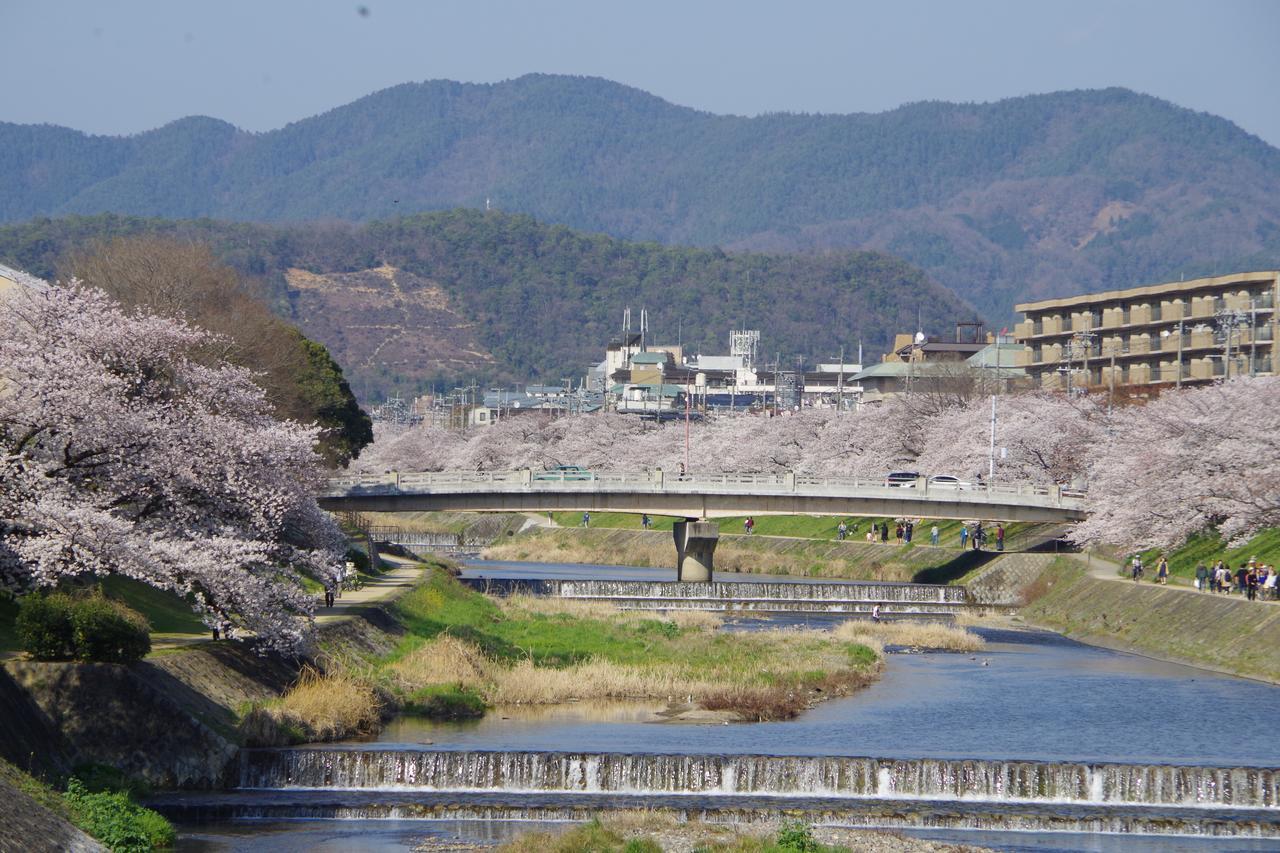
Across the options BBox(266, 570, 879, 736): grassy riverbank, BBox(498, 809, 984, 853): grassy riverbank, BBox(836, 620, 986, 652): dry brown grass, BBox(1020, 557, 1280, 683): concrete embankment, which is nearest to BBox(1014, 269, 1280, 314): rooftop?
BBox(1020, 557, 1280, 683): concrete embankment

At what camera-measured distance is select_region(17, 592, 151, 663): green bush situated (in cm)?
3272

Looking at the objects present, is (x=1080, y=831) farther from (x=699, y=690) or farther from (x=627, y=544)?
(x=627, y=544)

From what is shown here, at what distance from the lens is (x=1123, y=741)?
42.6 metres

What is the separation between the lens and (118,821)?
28094mm

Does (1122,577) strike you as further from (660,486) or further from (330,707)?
(330,707)

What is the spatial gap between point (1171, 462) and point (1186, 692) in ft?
66.7

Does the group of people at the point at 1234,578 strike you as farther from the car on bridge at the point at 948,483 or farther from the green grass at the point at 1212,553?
the car on bridge at the point at 948,483

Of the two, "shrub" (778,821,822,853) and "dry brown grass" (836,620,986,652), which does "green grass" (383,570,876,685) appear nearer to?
"dry brown grass" (836,620,986,652)

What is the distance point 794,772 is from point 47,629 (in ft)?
49.2

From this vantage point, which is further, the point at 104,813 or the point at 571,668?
the point at 571,668

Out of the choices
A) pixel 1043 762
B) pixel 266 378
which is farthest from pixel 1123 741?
pixel 266 378

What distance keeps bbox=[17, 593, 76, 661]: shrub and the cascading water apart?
4.76 metres

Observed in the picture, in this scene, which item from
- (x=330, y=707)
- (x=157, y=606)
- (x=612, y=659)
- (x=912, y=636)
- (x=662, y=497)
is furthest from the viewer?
(x=662, y=497)

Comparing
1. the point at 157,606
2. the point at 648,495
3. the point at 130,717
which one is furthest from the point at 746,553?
the point at 130,717
